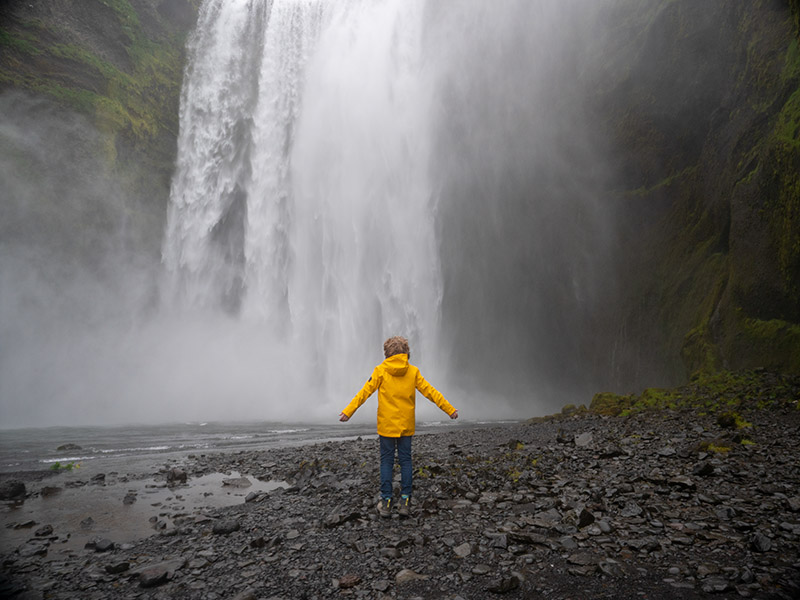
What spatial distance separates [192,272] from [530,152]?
2273 centimetres

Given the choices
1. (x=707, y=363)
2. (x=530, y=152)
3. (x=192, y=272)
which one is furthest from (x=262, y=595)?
(x=192, y=272)

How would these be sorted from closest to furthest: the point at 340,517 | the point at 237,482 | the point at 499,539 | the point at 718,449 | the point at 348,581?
the point at 348,581, the point at 499,539, the point at 340,517, the point at 718,449, the point at 237,482

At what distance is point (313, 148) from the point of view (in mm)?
29234

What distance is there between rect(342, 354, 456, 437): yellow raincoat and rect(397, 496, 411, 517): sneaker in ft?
2.23

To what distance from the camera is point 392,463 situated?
4.72 m

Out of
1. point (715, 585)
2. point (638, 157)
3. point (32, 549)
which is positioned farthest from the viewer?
point (638, 157)

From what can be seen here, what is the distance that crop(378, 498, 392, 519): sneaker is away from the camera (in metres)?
4.46

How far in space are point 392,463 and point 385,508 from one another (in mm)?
451

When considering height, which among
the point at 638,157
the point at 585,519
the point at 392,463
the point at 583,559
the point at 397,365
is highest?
the point at 638,157

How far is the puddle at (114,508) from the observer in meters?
4.71

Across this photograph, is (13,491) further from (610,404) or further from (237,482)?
(610,404)

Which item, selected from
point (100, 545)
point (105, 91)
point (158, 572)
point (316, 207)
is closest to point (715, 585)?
point (158, 572)

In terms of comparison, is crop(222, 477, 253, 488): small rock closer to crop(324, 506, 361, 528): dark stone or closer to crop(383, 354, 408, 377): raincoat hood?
crop(324, 506, 361, 528): dark stone

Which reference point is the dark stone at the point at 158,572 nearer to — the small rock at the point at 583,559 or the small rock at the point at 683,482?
the small rock at the point at 583,559
